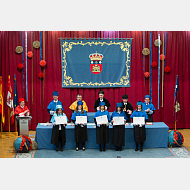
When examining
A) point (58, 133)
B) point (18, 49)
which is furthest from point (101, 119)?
point (18, 49)

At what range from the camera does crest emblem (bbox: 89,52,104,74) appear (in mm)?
10688

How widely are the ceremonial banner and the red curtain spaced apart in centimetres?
26

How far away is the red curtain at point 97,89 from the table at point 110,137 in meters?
2.94

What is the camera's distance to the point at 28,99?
10.9m

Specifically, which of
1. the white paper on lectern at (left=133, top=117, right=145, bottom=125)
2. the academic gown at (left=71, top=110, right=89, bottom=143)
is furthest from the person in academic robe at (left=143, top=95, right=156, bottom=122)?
the academic gown at (left=71, top=110, right=89, bottom=143)

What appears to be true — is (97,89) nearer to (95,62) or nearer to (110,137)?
(95,62)

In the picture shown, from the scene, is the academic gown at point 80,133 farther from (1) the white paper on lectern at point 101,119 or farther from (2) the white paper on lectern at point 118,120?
(2) the white paper on lectern at point 118,120

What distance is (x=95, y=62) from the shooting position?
35.1ft

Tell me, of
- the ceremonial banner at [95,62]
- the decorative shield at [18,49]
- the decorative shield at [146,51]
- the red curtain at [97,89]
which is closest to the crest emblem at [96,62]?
the ceremonial banner at [95,62]

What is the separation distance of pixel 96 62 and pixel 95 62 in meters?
0.04

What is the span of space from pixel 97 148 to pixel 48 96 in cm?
386

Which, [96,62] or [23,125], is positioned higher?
[96,62]

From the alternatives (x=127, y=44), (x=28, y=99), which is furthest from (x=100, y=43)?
(x=28, y=99)

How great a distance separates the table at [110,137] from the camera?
26.4ft
